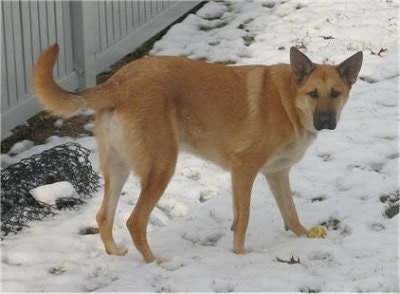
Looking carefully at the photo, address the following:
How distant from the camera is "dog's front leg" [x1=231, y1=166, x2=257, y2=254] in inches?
175

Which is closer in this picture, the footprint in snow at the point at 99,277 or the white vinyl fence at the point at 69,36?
the footprint in snow at the point at 99,277

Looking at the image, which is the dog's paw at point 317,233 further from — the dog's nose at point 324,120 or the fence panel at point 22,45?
the fence panel at point 22,45

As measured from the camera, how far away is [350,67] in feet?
14.8

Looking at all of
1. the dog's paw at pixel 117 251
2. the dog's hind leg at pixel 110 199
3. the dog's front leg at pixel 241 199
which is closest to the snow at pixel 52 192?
the dog's hind leg at pixel 110 199

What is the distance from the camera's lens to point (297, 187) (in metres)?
5.33

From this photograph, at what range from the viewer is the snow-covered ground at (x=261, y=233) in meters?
4.01

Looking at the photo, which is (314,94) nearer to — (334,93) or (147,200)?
(334,93)

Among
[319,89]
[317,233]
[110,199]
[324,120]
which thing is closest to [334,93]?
[319,89]

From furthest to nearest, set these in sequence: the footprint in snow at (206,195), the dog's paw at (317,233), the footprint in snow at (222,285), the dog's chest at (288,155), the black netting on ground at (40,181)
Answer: the footprint in snow at (206,195), the black netting on ground at (40,181), the dog's paw at (317,233), the dog's chest at (288,155), the footprint in snow at (222,285)

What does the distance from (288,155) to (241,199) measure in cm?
39

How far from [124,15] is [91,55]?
1.02 meters

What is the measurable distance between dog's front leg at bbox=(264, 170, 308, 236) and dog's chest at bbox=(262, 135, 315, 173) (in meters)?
0.20

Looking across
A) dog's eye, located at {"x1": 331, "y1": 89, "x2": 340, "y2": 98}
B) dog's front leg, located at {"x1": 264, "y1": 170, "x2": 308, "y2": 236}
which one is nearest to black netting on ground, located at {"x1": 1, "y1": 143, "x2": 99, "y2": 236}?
dog's front leg, located at {"x1": 264, "y1": 170, "x2": 308, "y2": 236}

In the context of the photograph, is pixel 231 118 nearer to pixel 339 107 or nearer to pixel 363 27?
pixel 339 107
